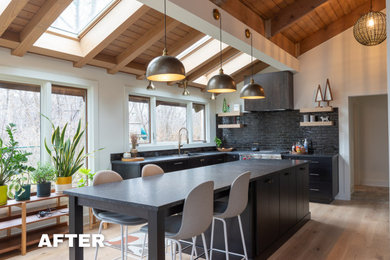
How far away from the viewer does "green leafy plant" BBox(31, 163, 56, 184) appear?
3.74m

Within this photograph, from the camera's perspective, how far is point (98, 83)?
4.80 m

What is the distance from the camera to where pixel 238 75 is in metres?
7.22

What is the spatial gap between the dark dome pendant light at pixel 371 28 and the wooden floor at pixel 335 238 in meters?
2.62

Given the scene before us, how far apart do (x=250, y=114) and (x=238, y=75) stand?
0.98m

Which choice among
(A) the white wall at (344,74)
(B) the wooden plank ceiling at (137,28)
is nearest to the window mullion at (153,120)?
(B) the wooden plank ceiling at (137,28)

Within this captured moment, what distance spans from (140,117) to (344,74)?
13.7ft

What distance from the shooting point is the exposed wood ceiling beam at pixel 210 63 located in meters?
5.95

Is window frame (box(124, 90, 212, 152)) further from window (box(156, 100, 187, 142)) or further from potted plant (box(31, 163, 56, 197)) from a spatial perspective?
potted plant (box(31, 163, 56, 197))

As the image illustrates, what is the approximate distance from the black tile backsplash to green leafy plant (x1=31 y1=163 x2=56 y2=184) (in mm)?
4590

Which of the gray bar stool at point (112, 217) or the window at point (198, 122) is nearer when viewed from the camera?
the gray bar stool at point (112, 217)

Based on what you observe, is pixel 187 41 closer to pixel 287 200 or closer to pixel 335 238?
pixel 287 200

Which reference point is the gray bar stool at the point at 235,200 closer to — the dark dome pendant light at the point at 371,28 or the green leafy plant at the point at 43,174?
the green leafy plant at the point at 43,174

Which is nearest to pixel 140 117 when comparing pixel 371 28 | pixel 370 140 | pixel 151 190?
pixel 151 190

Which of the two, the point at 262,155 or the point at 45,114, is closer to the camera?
the point at 45,114
